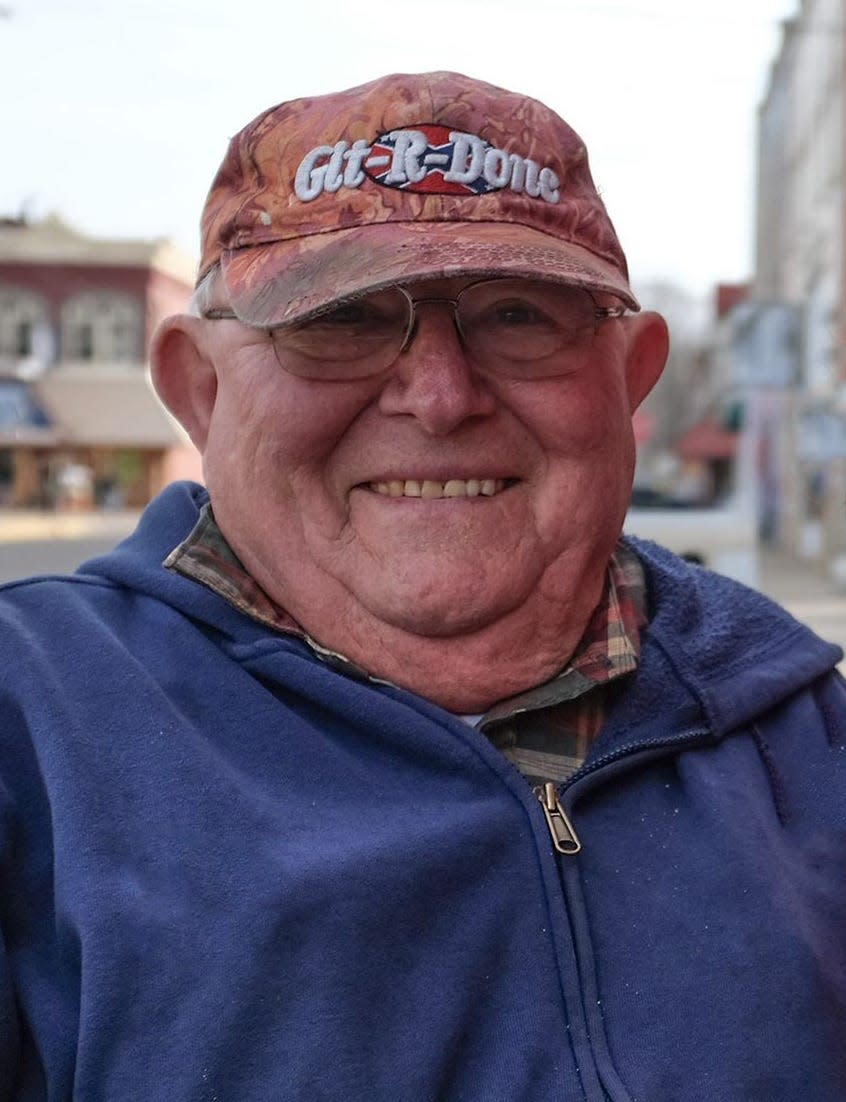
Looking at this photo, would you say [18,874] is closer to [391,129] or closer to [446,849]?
[446,849]

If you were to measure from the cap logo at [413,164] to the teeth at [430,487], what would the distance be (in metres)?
0.36

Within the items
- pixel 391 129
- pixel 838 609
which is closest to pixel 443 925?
pixel 391 129

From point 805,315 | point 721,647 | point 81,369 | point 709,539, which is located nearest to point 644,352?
point 721,647

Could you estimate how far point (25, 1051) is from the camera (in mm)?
1415

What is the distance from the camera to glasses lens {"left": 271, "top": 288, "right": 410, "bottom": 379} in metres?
1.57

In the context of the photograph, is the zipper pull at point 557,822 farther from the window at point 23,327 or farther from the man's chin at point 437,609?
the window at point 23,327

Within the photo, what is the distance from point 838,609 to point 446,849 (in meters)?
11.6

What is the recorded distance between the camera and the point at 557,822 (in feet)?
5.07

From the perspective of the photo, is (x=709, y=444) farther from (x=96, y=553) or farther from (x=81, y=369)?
(x=96, y=553)

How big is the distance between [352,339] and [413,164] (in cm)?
23

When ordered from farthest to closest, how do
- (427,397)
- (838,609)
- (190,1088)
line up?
(838,609) → (427,397) → (190,1088)

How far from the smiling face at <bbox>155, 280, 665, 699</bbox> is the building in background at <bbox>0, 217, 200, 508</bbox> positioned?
24.1m

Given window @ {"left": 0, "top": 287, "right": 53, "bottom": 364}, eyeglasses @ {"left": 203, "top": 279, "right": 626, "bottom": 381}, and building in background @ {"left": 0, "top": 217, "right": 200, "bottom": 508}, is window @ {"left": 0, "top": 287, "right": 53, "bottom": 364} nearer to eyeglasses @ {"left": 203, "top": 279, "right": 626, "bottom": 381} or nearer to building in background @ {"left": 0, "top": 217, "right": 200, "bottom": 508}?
building in background @ {"left": 0, "top": 217, "right": 200, "bottom": 508}


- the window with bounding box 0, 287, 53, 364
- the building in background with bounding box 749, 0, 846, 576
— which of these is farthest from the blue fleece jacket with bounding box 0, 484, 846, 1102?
the window with bounding box 0, 287, 53, 364
